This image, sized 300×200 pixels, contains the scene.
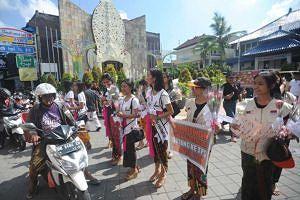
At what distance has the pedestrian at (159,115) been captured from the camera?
3395mm

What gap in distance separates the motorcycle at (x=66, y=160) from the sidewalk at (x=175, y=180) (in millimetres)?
706

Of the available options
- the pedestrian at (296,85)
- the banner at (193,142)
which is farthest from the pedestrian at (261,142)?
the pedestrian at (296,85)

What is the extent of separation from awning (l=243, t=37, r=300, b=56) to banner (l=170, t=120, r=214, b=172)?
18.8 metres

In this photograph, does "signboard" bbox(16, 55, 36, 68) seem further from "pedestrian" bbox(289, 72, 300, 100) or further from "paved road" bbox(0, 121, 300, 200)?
"pedestrian" bbox(289, 72, 300, 100)

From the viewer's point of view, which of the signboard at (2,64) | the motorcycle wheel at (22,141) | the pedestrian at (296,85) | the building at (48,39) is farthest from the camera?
the signboard at (2,64)

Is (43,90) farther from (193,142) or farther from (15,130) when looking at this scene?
(15,130)

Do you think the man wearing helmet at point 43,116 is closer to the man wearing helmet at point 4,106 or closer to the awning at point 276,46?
the man wearing helmet at point 4,106

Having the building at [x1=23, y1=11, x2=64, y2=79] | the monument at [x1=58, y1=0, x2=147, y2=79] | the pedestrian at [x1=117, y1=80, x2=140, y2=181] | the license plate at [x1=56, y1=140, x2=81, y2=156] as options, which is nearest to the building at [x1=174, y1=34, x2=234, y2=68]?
the monument at [x1=58, y1=0, x2=147, y2=79]

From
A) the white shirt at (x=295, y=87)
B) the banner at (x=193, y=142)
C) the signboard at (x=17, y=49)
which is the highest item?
the signboard at (x=17, y=49)

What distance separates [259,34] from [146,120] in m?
26.4

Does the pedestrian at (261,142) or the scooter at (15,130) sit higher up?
the pedestrian at (261,142)

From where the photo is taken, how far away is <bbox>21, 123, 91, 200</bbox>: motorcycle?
2.60 metres

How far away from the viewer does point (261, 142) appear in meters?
2.27

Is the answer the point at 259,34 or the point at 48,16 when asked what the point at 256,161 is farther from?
the point at 259,34
